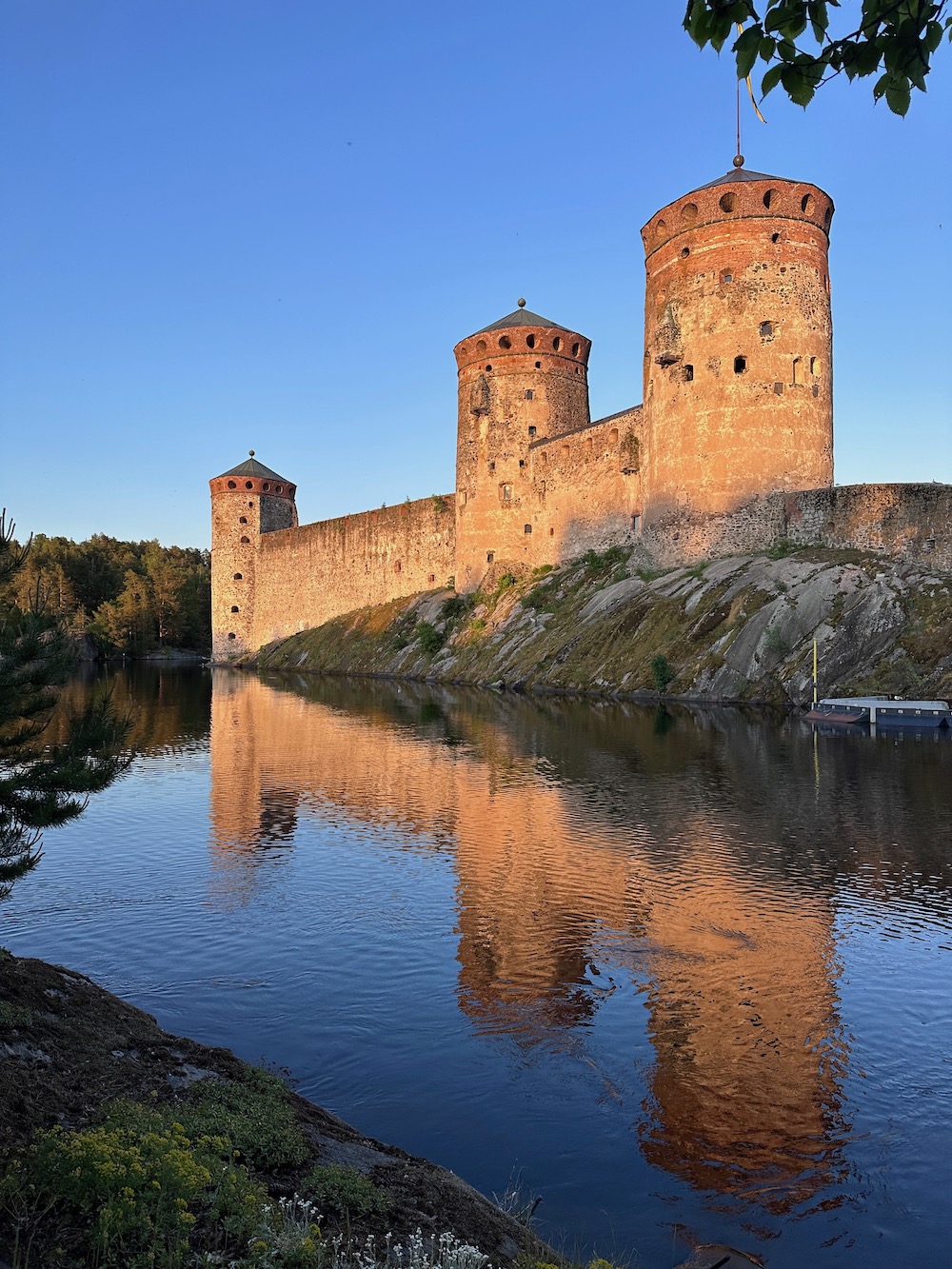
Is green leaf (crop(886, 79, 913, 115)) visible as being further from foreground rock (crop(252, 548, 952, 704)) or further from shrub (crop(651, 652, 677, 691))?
shrub (crop(651, 652, 677, 691))

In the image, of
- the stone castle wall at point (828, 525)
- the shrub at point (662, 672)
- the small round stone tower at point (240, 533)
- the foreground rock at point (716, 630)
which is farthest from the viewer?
the small round stone tower at point (240, 533)

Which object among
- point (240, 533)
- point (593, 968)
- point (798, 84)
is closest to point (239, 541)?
point (240, 533)

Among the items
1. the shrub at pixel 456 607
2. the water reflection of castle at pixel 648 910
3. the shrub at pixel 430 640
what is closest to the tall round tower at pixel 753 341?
the shrub at pixel 456 607

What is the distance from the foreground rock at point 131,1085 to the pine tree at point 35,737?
96 centimetres

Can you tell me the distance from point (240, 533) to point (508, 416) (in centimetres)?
3408

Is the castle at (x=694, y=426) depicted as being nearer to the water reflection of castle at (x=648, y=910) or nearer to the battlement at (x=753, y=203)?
the battlement at (x=753, y=203)

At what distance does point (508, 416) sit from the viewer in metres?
54.6

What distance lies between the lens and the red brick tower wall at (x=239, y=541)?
263 feet

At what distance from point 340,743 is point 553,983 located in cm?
1715

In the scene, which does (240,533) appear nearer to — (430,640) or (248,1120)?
(430,640)

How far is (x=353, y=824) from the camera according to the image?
15062 mm

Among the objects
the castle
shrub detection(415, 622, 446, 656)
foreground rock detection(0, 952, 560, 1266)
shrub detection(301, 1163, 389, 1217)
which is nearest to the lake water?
foreground rock detection(0, 952, 560, 1266)

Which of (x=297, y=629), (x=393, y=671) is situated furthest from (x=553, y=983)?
(x=297, y=629)

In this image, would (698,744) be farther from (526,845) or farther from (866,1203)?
(866,1203)
